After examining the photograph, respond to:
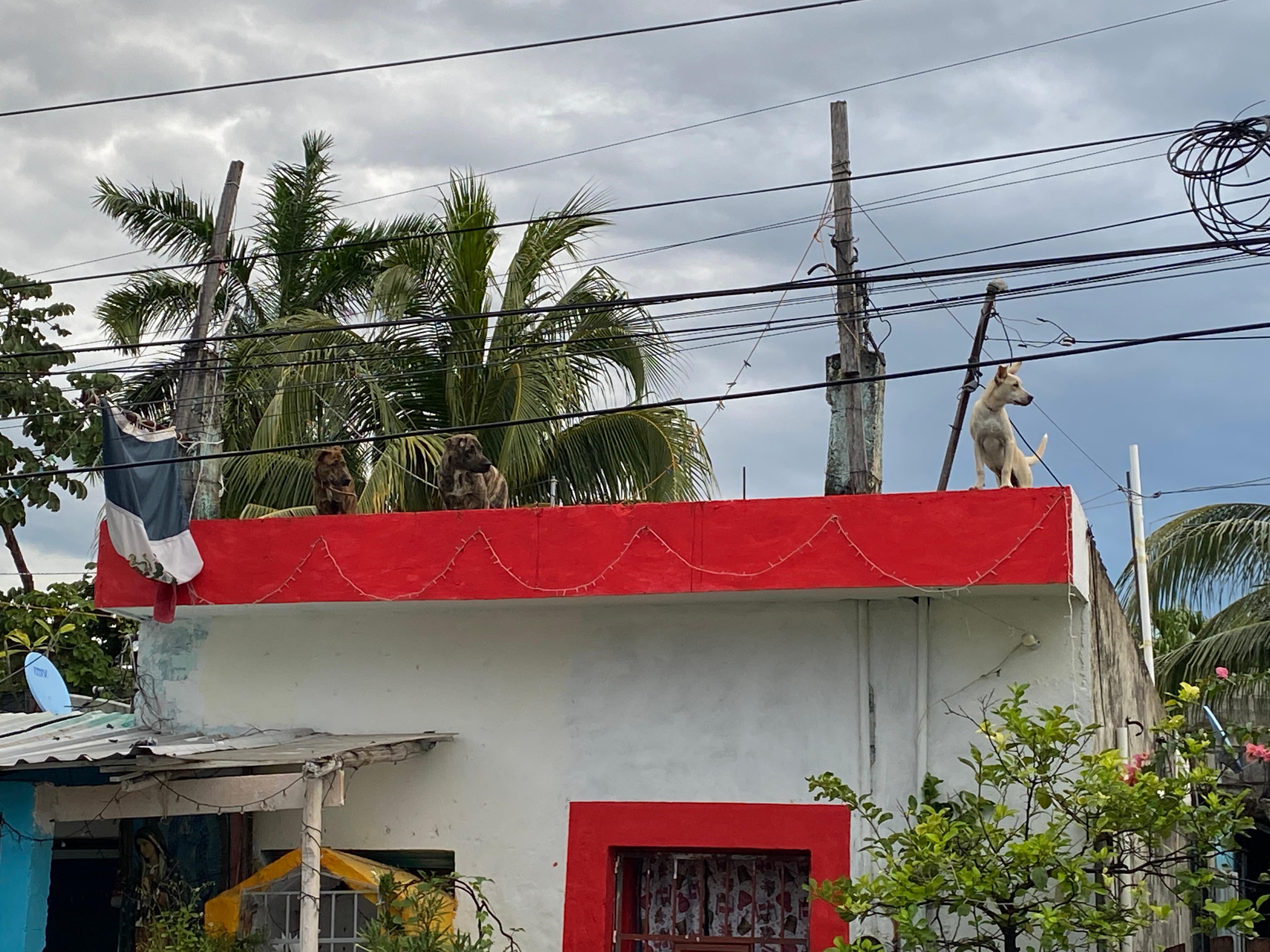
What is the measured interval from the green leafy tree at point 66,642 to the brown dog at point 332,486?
718cm

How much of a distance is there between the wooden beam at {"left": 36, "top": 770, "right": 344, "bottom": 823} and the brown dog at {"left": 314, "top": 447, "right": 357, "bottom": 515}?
253 centimetres

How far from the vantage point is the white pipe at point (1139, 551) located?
16609 millimetres

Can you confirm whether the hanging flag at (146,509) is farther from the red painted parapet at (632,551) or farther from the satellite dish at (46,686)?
the satellite dish at (46,686)

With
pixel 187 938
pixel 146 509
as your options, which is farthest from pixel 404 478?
pixel 187 938

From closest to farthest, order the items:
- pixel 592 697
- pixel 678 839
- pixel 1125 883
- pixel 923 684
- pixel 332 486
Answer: pixel 923 684
pixel 678 839
pixel 1125 883
pixel 592 697
pixel 332 486

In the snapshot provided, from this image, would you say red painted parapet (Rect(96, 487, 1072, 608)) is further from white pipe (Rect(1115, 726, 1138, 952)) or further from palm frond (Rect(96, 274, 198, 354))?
palm frond (Rect(96, 274, 198, 354))

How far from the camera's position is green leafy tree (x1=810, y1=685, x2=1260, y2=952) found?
702 cm

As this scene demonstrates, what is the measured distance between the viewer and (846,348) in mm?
13312

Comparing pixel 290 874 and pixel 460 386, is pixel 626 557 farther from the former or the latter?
pixel 460 386

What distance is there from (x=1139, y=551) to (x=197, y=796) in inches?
498

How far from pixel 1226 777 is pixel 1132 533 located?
11.3ft

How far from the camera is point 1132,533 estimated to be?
56.6ft

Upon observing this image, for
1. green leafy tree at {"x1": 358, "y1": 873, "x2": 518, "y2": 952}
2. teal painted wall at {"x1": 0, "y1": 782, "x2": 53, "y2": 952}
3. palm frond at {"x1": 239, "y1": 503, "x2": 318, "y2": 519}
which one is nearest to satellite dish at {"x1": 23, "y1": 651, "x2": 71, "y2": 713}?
teal painted wall at {"x1": 0, "y1": 782, "x2": 53, "y2": 952}

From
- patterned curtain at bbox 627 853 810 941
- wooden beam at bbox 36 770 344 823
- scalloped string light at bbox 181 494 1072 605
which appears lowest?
patterned curtain at bbox 627 853 810 941
